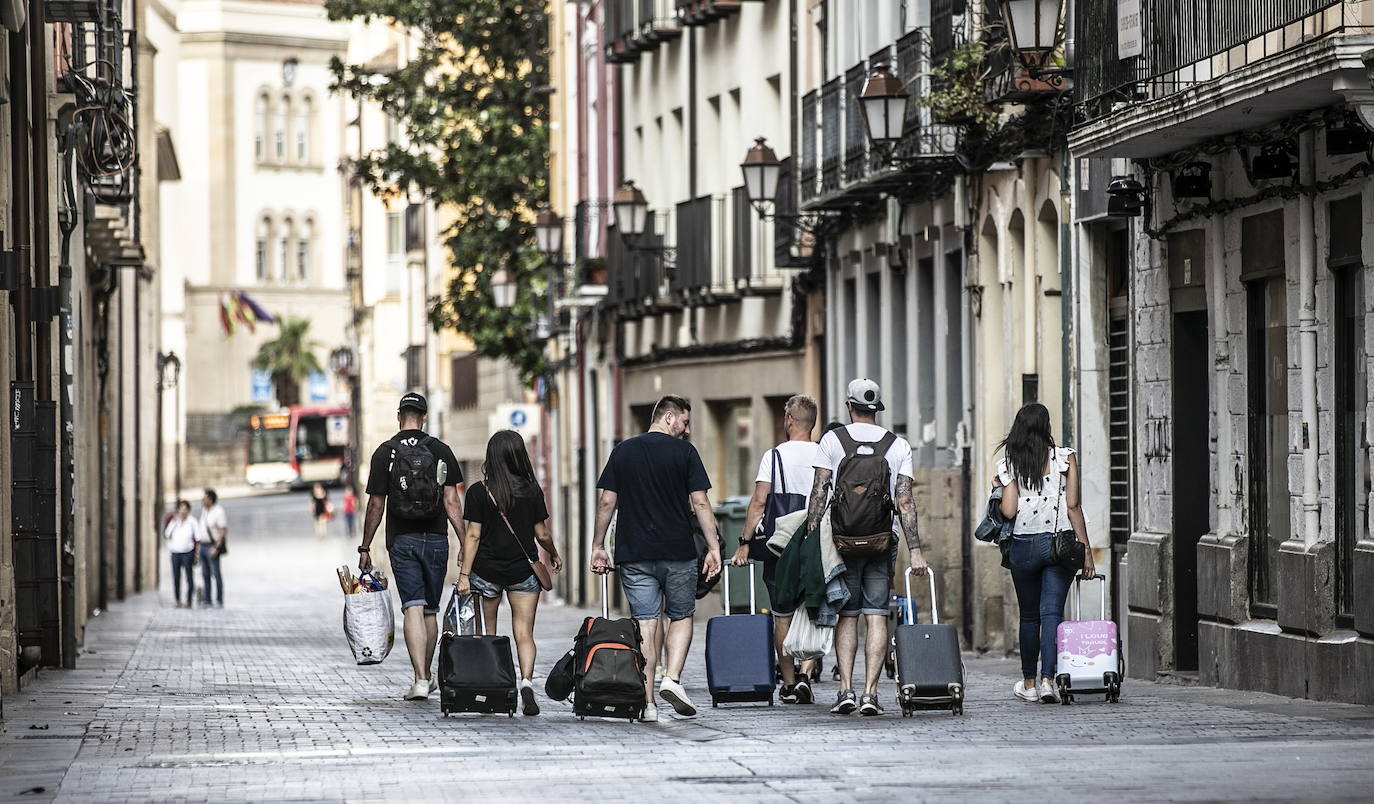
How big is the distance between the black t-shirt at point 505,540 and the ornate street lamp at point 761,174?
1317 centimetres

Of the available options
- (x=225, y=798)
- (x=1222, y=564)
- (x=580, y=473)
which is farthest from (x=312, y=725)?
(x=580, y=473)

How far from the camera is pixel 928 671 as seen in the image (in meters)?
15.4

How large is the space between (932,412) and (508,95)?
2148 centimetres

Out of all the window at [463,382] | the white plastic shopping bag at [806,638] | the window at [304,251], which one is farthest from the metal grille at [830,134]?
the window at [304,251]

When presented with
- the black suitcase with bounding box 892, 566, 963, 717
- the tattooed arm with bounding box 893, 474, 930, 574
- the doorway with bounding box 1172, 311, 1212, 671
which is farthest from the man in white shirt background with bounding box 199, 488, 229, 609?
the black suitcase with bounding box 892, 566, 963, 717

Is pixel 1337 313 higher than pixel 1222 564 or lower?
higher

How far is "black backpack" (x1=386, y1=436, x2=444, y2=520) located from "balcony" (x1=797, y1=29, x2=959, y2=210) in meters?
7.94

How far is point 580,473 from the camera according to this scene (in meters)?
46.1

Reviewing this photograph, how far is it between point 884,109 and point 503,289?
20507 mm

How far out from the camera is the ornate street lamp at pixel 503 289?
44031mm

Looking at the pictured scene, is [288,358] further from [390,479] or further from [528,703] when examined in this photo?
[528,703]

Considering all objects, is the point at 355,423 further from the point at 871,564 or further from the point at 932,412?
the point at 871,564

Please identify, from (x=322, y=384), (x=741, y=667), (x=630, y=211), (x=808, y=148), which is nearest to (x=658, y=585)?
(x=741, y=667)

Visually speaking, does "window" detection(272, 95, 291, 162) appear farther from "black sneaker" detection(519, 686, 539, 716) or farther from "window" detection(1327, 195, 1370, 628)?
"window" detection(1327, 195, 1370, 628)
